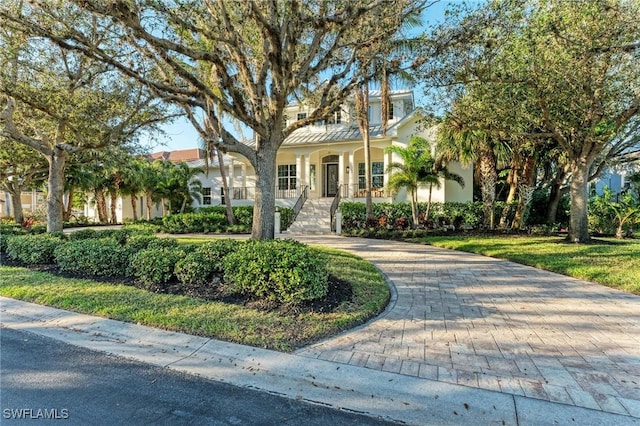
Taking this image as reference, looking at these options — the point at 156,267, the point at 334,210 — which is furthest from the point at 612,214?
the point at 156,267

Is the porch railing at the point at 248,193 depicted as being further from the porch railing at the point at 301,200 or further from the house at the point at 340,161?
the porch railing at the point at 301,200

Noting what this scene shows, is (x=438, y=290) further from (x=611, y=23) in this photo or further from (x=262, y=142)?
(x=611, y=23)

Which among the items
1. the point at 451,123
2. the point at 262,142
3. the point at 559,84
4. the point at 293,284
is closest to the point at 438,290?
the point at 293,284

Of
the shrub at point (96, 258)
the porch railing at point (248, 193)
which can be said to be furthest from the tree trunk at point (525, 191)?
the shrub at point (96, 258)

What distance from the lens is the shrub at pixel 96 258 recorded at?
7.18 m

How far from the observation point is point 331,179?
78.0 ft

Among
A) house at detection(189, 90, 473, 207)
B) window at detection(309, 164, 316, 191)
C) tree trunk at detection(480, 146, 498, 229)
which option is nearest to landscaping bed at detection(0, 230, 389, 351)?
tree trunk at detection(480, 146, 498, 229)

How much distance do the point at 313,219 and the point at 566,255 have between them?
11.9 meters

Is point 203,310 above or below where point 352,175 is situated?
below

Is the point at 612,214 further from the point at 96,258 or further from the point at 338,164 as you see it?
the point at 96,258

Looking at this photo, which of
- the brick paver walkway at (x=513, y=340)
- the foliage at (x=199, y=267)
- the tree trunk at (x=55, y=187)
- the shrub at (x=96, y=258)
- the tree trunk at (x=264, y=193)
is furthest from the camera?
the tree trunk at (x=55, y=187)

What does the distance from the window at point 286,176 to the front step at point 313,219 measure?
13.5 feet

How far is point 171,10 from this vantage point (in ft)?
23.1

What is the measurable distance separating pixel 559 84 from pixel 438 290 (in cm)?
732
